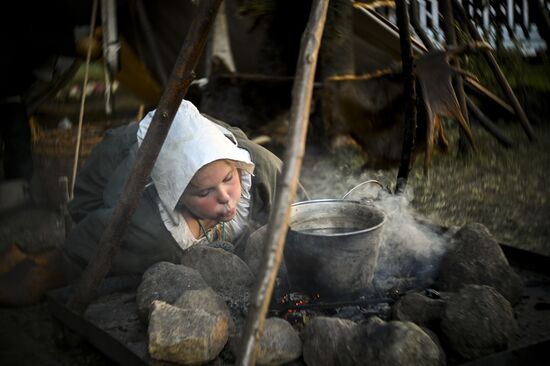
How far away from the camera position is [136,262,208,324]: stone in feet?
8.32

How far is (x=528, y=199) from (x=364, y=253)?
3318 millimetres

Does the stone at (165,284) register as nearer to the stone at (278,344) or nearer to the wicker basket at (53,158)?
the stone at (278,344)

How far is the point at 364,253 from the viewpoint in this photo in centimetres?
254

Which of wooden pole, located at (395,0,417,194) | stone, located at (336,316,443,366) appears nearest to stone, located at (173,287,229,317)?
stone, located at (336,316,443,366)

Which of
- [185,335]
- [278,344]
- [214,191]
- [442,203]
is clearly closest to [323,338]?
[278,344]

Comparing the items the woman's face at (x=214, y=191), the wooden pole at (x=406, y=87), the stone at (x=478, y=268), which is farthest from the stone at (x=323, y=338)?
the wooden pole at (x=406, y=87)

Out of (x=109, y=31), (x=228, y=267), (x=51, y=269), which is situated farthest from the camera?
(x=109, y=31)

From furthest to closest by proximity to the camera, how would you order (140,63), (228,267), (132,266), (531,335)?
1. (140,63)
2. (132,266)
3. (228,267)
4. (531,335)

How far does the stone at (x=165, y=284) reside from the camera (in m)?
2.54

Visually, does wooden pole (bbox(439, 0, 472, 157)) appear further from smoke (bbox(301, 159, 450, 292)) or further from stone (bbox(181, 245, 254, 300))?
stone (bbox(181, 245, 254, 300))

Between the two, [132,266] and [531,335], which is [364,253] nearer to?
[531,335]

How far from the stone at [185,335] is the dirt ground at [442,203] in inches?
32.1

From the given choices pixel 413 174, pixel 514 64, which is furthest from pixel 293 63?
pixel 514 64

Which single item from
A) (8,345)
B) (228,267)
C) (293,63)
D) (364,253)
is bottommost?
(8,345)
